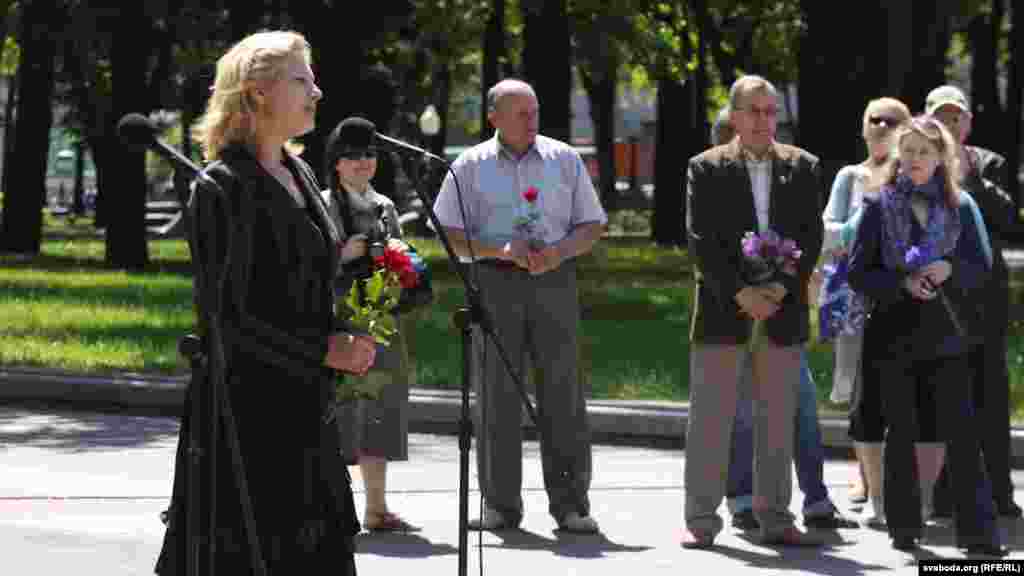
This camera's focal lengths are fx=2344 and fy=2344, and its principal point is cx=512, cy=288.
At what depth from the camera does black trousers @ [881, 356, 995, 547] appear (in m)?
9.54

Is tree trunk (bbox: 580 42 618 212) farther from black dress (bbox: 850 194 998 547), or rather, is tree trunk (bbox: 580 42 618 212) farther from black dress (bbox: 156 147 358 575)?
black dress (bbox: 156 147 358 575)

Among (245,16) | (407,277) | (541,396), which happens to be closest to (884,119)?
(541,396)

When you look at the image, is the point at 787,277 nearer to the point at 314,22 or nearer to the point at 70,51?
the point at 314,22

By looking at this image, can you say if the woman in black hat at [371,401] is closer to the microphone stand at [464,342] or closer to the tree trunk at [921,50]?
the microphone stand at [464,342]

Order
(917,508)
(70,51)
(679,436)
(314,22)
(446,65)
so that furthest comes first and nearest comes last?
(446,65) → (70,51) → (314,22) → (679,436) → (917,508)

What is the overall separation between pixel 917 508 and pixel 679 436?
387 centimetres

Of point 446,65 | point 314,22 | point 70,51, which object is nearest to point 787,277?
point 314,22

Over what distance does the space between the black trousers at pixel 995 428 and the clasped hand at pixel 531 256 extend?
2.00m

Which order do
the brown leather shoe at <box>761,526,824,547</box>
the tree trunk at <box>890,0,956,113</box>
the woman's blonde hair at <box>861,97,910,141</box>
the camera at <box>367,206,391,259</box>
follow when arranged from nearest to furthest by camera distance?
the camera at <box>367,206,391,259</box>
the brown leather shoe at <box>761,526,824,547</box>
the woman's blonde hair at <box>861,97,910,141</box>
the tree trunk at <box>890,0,956,113</box>

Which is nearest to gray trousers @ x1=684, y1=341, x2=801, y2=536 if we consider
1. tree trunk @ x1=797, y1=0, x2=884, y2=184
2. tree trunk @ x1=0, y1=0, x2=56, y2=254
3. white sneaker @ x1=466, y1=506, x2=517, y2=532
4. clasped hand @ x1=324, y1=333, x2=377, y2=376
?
white sneaker @ x1=466, y1=506, x2=517, y2=532

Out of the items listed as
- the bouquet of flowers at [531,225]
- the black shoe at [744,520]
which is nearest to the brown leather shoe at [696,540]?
the black shoe at [744,520]

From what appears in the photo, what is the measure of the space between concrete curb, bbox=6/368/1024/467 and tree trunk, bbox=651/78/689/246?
2569 cm

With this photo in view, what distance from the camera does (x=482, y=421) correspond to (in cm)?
1019

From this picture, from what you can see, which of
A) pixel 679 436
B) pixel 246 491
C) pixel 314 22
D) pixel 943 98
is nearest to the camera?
pixel 246 491
